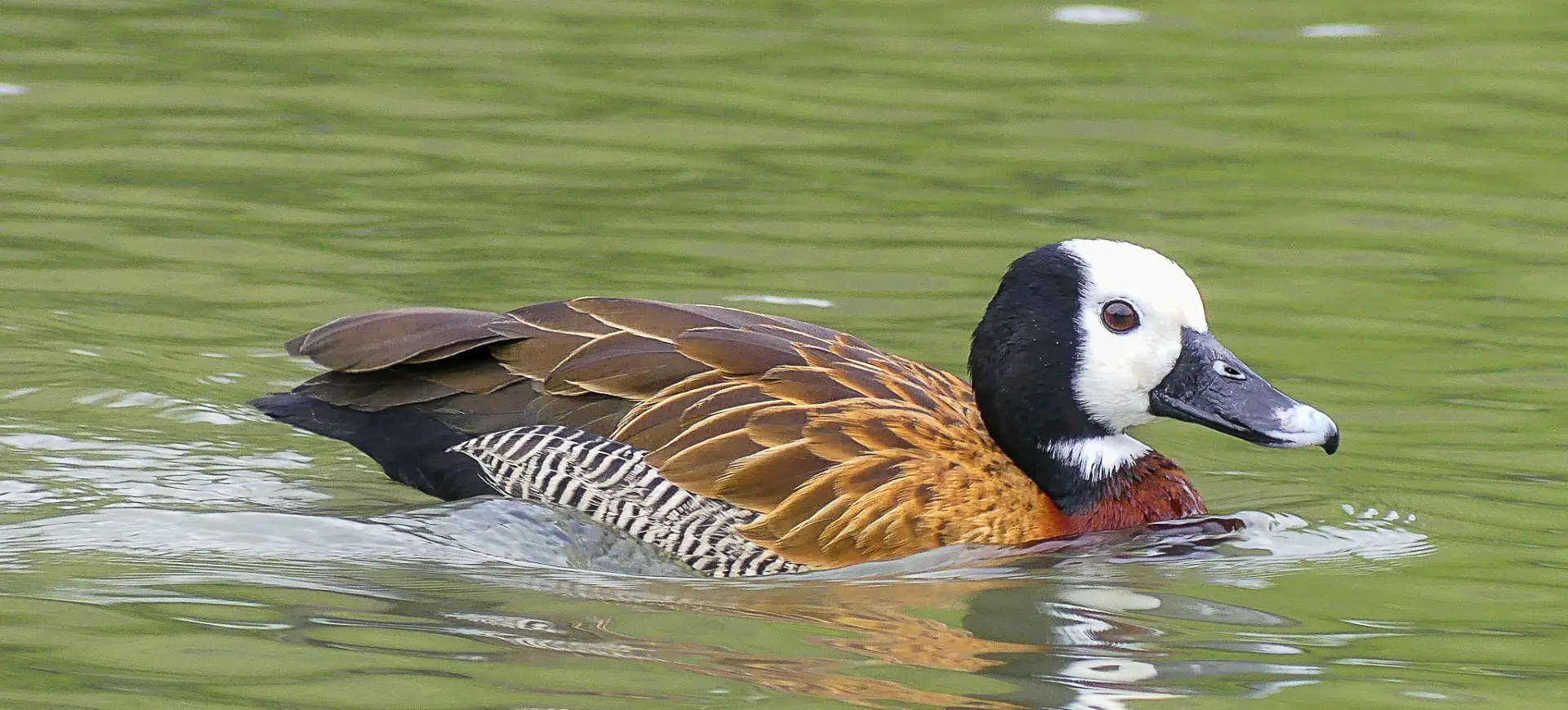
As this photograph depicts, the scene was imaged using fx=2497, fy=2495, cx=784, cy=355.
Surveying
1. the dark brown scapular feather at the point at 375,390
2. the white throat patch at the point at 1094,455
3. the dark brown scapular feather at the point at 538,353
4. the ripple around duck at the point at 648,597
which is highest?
the dark brown scapular feather at the point at 538,353

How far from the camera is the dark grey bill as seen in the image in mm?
7684

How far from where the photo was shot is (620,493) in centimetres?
776

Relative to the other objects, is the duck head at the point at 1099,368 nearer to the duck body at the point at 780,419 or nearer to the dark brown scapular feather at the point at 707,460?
the duck body at the point at 780,419

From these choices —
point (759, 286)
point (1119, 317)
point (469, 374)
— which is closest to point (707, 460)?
point (469, 374)

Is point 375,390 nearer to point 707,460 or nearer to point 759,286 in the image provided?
point 707,460

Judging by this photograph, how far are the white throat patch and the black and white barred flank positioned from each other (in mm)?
963

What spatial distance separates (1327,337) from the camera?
999cm

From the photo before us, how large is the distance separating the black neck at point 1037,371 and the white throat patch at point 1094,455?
0.01 metres

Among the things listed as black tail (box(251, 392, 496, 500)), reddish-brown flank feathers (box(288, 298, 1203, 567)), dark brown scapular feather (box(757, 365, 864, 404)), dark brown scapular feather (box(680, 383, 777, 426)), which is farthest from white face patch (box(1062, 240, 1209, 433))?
black tail (box(251, 392, 496, 500))

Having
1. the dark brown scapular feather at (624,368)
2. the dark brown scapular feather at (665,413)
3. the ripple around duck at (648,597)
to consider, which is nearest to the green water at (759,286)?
the ripple around duck at (648,597)

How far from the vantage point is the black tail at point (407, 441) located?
803cm

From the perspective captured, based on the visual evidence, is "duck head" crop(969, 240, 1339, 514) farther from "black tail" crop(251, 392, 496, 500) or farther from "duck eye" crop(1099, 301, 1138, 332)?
"black tail" crop(251, 392, 496, 500)

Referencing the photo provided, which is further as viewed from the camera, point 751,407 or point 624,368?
point 624,368

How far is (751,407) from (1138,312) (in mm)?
1227
